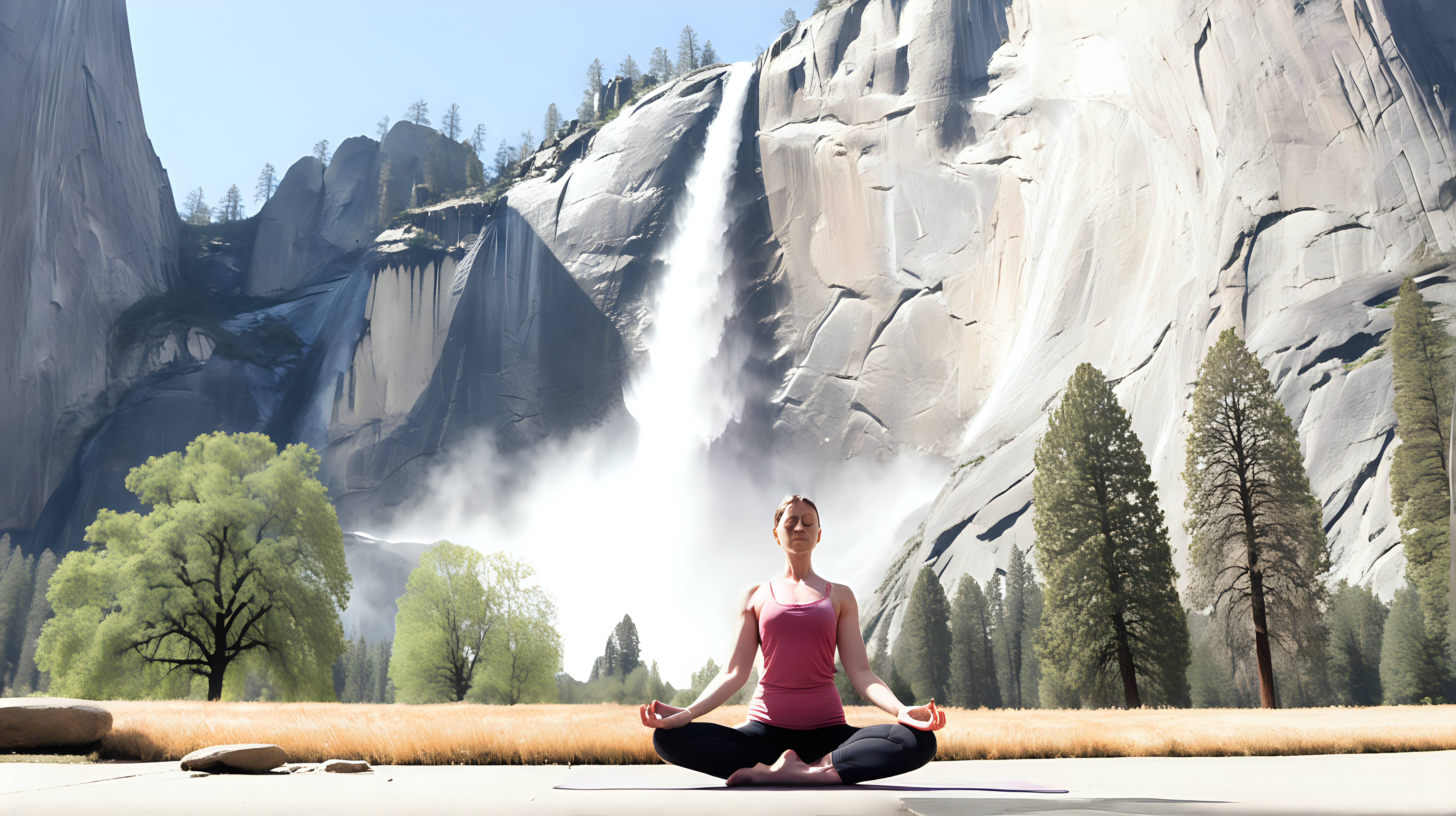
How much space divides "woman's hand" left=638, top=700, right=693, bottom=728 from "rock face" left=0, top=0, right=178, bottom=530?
6416cm

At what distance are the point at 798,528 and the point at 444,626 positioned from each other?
31.6 meters

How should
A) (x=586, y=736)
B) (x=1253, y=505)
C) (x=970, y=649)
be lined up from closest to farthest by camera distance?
(x=586, y=736) → (x=1253, y=505) → (x=970, y=649)

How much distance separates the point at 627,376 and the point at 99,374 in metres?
38.5

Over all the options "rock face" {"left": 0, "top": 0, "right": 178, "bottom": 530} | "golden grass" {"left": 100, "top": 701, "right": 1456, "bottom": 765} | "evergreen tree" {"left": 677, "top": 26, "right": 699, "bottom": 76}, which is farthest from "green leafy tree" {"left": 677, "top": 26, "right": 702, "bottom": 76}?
"golden grass" {"left": 100, "top": 701, "right": 1456, "bottom": 765}

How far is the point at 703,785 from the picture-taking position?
486 centimetres

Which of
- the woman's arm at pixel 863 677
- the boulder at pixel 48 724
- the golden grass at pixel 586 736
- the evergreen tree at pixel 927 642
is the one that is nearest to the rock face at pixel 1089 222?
the evergreen tree at pixel 927 642

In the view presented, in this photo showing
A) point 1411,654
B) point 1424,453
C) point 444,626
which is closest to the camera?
point 1424,453

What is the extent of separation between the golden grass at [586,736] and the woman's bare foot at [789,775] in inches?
119

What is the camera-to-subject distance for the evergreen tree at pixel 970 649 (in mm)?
38688

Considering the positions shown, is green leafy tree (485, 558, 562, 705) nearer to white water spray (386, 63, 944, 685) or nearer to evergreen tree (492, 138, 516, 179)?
→ white water spray (386, 63, 944, 685)

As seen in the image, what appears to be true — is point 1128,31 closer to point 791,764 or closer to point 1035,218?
point 1035,218

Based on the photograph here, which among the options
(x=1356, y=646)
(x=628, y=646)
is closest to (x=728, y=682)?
(x=1356, y=646)

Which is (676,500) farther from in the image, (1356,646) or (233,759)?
(233,759)

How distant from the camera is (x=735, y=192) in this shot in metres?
63.9
